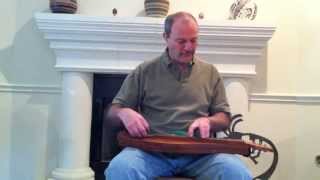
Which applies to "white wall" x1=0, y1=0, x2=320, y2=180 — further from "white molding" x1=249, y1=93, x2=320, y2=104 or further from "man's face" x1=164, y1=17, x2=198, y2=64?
"man's face" x1=164, y1=17, x2=198, y2=64

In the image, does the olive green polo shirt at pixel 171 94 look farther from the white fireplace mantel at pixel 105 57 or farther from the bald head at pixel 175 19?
the white fireplace mantel at pixel 105 57

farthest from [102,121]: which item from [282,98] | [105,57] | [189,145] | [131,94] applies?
[189,145]

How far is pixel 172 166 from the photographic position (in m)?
1.73

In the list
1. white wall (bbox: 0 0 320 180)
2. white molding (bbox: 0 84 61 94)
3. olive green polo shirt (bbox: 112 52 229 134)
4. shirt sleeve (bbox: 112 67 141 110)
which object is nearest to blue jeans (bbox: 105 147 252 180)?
olive green polo shirt (bbox: 112 52 229 134)

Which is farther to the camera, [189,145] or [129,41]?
[129,41]

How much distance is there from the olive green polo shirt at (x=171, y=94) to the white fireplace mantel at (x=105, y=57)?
742mm

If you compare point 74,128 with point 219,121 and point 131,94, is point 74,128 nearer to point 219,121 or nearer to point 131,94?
point 131,94

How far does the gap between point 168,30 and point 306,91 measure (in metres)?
1.34

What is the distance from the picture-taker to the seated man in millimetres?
1679

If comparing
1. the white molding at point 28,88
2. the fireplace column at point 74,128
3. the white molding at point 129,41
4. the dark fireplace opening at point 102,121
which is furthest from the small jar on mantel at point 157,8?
the white molding at point 28,88

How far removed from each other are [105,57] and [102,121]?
0.46 meters

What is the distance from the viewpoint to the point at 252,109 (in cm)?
280

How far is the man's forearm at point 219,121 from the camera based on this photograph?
179 centimetres

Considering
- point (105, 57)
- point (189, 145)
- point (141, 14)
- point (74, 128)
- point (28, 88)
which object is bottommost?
point (74, 128)
